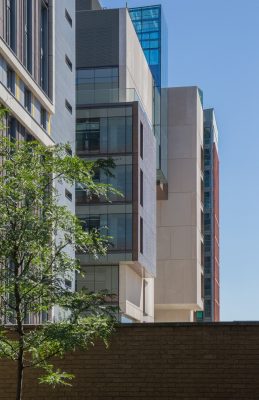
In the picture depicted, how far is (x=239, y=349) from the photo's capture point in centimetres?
2262

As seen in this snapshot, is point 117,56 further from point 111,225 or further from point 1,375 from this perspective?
point 1,375

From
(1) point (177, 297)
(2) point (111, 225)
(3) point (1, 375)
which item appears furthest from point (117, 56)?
(3) point (1, 375)

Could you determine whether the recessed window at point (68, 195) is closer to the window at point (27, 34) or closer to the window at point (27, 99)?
the window at point (27, 99)

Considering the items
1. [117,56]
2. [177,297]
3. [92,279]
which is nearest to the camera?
[92,279]

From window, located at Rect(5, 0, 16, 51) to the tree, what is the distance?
81.9 ft

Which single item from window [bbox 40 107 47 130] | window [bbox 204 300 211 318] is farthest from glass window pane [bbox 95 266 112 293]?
window [bbox 204 300 211 318]

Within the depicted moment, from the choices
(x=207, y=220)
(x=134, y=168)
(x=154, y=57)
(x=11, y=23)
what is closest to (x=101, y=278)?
(x=134, y=168)

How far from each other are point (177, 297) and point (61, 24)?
4072 centimetres

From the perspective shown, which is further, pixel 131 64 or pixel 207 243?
pixel 207 243

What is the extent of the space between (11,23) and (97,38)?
97.4 ft

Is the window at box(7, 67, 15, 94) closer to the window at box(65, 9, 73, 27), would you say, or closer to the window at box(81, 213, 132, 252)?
the window at box(65, 9, 73, 27)

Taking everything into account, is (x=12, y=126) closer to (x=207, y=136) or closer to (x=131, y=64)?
(x=131, y=64)

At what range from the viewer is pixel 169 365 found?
22.9m

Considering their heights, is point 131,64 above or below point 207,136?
below
